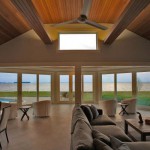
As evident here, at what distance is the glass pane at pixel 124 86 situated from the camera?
32.9ft

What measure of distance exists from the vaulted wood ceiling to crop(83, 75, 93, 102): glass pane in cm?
507

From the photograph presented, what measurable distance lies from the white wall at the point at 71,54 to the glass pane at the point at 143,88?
2165 millimetres

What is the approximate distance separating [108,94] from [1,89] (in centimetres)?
658

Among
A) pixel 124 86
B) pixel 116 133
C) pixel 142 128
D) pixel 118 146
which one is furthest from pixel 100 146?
pixel 124 86

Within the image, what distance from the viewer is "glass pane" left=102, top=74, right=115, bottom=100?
35.5ft

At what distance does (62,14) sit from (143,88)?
6177mm

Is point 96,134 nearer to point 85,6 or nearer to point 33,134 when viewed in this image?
point 85,6

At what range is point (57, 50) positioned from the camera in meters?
7.51

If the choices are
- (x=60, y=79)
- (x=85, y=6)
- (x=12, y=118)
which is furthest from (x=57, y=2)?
(x=60, y=79)

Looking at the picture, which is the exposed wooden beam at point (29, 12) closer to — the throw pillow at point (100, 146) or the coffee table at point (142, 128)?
the throw pillow at point (100, 146)

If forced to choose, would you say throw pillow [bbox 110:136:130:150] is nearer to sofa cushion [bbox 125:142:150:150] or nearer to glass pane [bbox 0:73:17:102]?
sofa cushion [bbox 125:142:150:150]

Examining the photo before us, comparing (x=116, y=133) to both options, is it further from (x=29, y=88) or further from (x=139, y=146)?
(x=29, y=88)

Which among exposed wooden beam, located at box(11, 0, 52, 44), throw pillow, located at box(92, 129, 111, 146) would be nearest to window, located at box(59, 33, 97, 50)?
exposed wooden beam, located at box(11, 0, 52, 44)

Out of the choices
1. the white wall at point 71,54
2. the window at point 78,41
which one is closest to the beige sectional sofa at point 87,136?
the white wall at point 71,54
